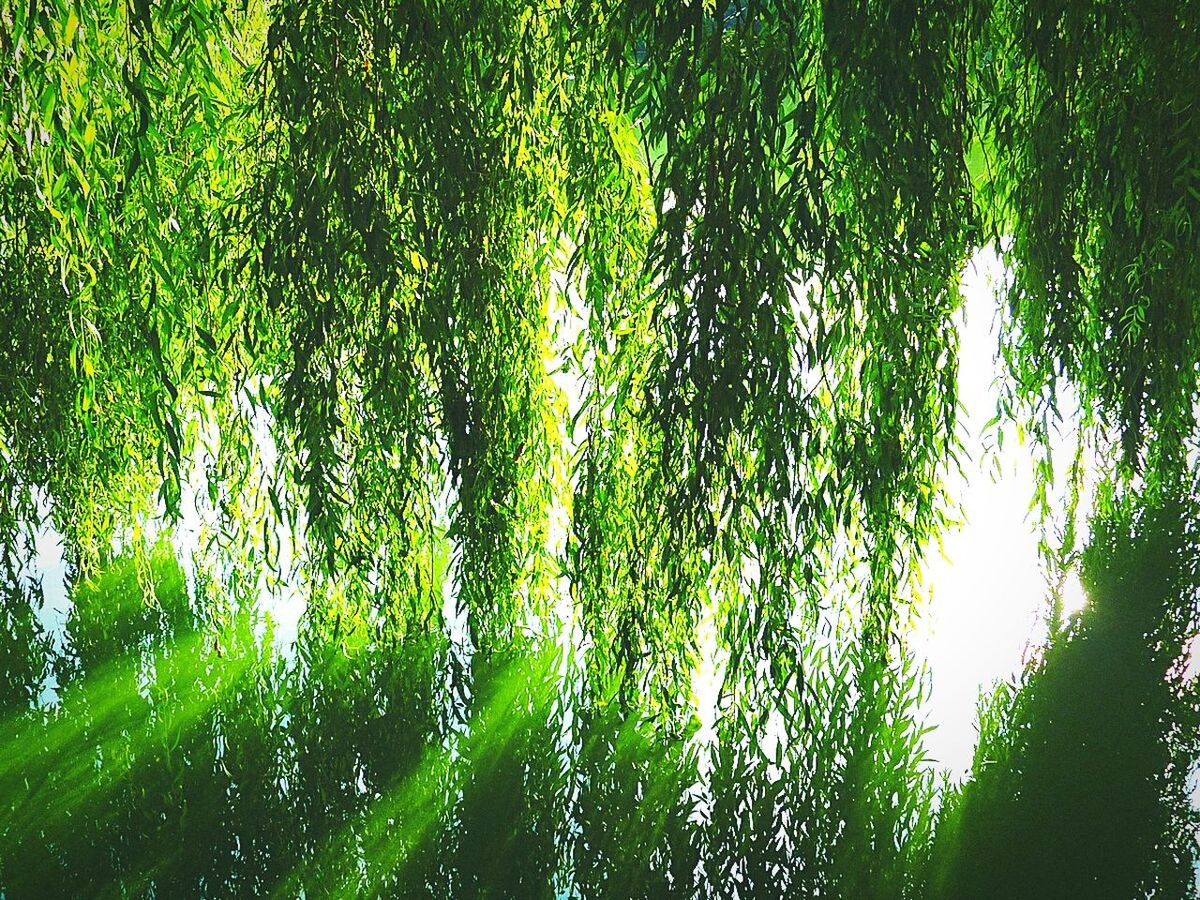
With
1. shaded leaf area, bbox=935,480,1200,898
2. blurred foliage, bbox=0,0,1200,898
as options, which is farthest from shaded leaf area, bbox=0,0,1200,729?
shaded leaf area, bbox=935,480,1200,898

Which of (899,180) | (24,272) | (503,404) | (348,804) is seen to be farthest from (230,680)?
(899,180)

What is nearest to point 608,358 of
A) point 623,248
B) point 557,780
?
point 623,248

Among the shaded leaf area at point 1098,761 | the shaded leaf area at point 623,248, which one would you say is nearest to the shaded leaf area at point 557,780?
the shaded leaf area at point 1098,761

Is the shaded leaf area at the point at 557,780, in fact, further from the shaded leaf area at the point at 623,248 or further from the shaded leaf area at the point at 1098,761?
the shaded leaf area at the point at 623,248

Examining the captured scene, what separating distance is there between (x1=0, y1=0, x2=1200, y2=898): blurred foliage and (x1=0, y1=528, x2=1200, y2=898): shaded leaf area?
0.05ft

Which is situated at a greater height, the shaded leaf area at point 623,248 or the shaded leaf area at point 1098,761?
the shaded leaf area at point 623,248

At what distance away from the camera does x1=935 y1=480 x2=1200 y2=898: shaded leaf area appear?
213 centimetres

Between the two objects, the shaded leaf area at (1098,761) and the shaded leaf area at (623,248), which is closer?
the shaded leaf area at (623,248)

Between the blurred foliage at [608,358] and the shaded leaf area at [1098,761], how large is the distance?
18 mm

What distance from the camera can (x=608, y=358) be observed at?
6.97ft

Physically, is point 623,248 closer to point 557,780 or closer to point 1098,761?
point 557,780

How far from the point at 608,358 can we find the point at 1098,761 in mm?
1758

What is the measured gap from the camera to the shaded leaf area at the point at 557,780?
7.12 feet

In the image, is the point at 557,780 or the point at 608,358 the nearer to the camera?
the point at 608,358
